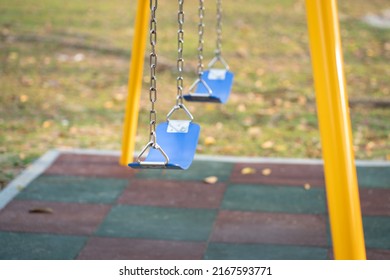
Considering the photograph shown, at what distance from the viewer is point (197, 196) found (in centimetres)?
508

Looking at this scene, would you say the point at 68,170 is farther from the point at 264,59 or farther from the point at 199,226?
the point at 264,59

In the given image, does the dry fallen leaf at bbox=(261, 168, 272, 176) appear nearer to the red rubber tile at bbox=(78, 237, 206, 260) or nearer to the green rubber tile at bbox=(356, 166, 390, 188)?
the green rubber tile at bbox=(356, 166, 390, 188)

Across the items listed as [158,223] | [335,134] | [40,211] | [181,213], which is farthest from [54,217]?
[335,134]

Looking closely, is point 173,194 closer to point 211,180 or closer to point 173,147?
point 211,180

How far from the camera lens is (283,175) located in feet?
17.9

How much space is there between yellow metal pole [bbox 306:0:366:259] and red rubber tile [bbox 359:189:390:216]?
1.76 m

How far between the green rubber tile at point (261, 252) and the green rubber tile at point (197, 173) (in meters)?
1.15

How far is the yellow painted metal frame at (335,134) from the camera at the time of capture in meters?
3.05

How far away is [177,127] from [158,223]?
105 centimetres

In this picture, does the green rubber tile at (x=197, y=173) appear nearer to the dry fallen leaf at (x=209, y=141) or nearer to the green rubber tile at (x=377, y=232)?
the dry fallen leaf at (x=209, y=141)

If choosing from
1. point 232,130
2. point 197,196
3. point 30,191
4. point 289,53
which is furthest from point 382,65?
point 30,191

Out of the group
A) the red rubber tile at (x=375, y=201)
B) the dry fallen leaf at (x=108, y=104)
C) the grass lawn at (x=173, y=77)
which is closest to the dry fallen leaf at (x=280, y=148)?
the grass lawn at (x=173, y=77)

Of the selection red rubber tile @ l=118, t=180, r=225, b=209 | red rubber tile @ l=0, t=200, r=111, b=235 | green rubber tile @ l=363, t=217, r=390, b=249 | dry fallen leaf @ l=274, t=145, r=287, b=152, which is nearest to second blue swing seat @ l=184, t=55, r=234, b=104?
red rubber tile @ l=118, t=180, r=225, b=209

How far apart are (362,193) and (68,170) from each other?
2.09 meters
